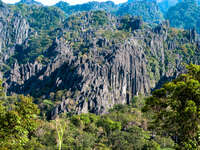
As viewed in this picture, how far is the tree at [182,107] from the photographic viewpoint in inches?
782

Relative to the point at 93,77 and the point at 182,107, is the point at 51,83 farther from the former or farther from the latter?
the point at 182,107

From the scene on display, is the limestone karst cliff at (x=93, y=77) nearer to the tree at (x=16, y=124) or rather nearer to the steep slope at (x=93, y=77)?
the steep slope at (x=93, y=77)

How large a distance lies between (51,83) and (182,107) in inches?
4800

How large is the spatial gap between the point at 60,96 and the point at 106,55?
48594 millimetres

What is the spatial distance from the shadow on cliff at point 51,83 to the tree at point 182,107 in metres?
100

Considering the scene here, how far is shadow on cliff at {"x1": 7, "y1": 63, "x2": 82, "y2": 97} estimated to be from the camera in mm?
130000

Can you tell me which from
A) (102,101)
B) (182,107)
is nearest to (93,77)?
(102,101)

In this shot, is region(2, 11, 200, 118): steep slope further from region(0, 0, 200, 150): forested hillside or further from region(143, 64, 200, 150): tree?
region(143, 64, 200, 150): tree

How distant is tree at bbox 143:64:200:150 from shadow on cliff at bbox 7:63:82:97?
100296 mm

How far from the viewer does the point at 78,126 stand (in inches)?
2958

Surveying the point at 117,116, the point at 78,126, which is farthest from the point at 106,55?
the point at 78,126

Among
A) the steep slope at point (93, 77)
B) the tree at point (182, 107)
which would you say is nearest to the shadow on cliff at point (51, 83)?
the steep slope at point (93, 77)

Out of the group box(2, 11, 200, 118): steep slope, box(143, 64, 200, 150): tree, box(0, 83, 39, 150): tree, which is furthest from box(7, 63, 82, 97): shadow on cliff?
box(0, 83, 39, 150): tree

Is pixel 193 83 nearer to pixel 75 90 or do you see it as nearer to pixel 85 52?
pixel 75 90
